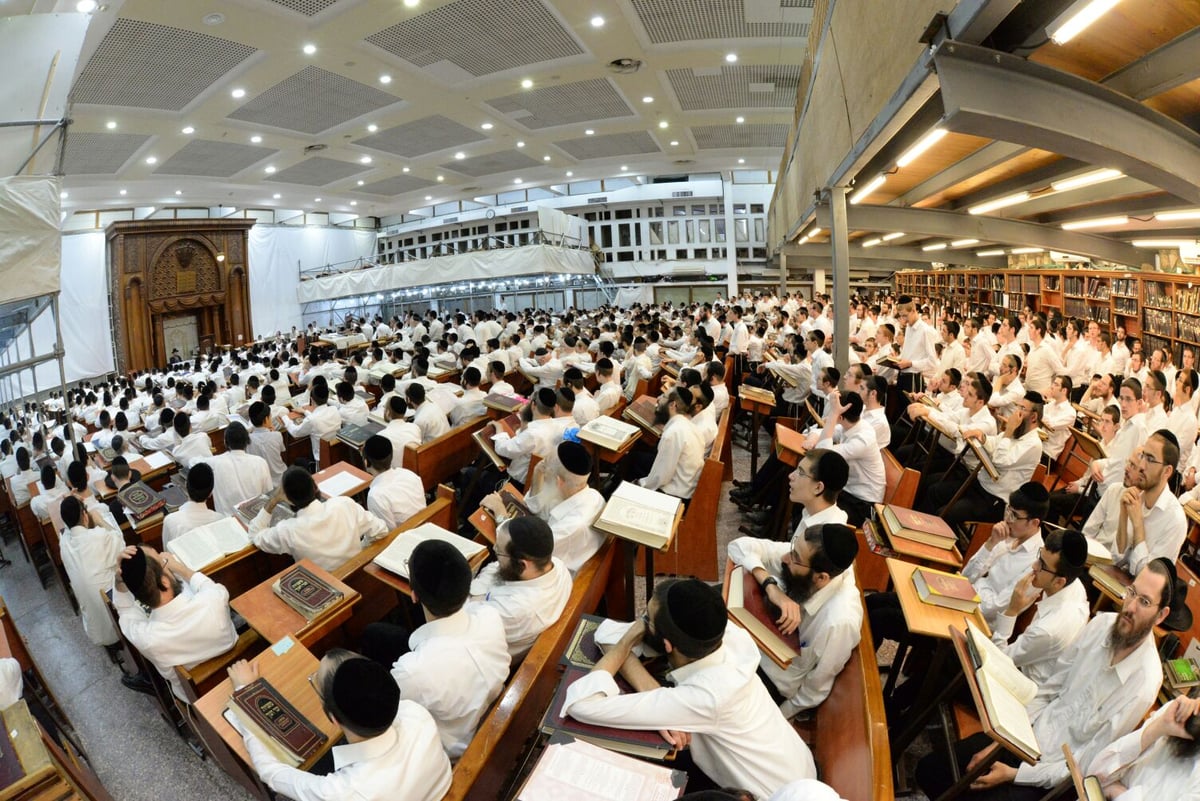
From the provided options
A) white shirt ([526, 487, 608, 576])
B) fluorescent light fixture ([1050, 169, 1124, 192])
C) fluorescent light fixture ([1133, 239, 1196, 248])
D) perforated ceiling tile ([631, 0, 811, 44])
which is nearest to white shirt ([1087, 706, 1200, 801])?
white shirt ([526, 487, 608, 576])

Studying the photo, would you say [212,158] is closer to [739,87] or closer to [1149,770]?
[739,87]

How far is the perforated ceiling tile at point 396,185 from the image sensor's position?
17.7m

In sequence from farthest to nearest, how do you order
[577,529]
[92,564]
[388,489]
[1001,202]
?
[1001,202] → [388,489] → [92,564] → [577,529]

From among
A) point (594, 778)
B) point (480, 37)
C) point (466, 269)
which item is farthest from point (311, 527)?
point (466, 269)

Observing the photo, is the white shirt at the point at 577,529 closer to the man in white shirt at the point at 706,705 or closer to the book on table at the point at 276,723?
the man in white shirt at the point at 706,705

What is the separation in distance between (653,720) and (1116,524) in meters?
3.65

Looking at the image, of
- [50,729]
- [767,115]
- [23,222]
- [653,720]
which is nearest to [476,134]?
[767,115]

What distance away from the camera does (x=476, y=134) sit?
13781 mm

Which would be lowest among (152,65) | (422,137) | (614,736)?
(614,736)

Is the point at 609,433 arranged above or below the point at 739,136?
below

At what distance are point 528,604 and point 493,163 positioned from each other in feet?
53.5

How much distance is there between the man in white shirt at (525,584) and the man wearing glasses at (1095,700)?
71.8 inches

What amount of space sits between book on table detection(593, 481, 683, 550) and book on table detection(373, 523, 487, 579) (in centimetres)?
78

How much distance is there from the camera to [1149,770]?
1814 mm
